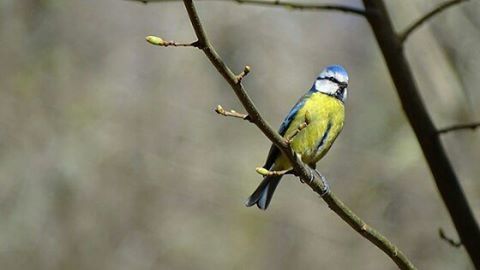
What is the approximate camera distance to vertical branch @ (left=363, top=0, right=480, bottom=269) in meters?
2.47

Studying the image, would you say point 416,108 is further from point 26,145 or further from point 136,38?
point 136,38

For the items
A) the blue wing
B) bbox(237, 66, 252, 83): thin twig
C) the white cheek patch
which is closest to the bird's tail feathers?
the blue wing

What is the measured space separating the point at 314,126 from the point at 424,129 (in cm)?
72

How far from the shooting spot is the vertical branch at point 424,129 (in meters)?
2.47

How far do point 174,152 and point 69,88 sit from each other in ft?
4.07

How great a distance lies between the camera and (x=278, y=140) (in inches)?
77.9

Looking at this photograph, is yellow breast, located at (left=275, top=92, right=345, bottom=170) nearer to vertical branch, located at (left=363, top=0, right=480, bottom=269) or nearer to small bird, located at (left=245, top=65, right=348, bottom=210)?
small bird, located at (left=245, top=65, right=348, bottom=210)

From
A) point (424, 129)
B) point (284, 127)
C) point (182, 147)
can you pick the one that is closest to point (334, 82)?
point (284, 127)

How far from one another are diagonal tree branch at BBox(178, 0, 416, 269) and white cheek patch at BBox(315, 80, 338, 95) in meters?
1.23

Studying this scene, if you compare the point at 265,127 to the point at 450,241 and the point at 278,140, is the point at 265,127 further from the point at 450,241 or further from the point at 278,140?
the point at 450,241

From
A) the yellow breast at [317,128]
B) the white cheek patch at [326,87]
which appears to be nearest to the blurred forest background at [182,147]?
the white cheek patch at [326,87]

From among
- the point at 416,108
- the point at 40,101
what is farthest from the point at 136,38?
the point at 416,108

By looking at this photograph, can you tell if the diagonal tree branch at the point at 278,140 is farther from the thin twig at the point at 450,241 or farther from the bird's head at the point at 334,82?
the bird's head at the point at 334,82

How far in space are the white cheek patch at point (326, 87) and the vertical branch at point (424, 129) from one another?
0.84 meters
